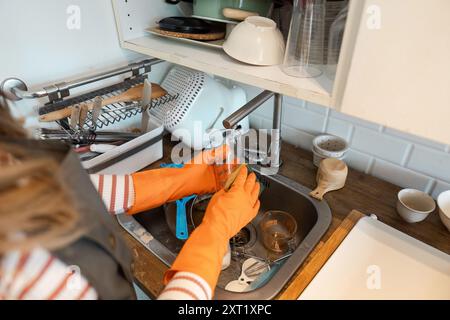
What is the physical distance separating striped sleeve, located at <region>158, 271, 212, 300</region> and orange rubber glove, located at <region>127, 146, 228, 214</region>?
0.86 feet

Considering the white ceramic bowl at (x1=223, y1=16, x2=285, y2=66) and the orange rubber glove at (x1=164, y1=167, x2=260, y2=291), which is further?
the white ceramic bowl at (x1=223, y1=16, x2=285, y2=66)

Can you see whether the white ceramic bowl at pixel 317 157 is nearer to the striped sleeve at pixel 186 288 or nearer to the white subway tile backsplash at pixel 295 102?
the white subway tile backsplash at pixel 295 102

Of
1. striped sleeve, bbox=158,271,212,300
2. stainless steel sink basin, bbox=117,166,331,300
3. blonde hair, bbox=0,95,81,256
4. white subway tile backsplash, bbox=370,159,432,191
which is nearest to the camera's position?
blonde hair, bbox=0,95,81,256

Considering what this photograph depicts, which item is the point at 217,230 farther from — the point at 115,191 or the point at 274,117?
the point at 274,117

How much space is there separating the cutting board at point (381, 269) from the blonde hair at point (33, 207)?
1.44 ft

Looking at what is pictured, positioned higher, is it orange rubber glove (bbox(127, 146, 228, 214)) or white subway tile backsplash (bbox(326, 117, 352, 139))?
white subway tile backsplash (bbox(326, 117, 352, 139))

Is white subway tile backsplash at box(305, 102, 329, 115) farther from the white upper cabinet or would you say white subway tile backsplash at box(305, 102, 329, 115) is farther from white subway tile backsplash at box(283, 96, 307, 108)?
the white upper cabinet

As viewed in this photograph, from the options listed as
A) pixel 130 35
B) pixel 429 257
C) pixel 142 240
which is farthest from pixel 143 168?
pixel 429 257

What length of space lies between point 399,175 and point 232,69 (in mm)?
541

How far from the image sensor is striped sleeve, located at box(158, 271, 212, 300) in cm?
51

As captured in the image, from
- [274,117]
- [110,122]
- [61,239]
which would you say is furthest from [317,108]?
[61,239]

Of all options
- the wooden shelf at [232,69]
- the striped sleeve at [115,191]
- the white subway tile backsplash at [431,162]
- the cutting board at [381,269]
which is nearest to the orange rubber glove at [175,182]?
the striped sleeve at [115,191]

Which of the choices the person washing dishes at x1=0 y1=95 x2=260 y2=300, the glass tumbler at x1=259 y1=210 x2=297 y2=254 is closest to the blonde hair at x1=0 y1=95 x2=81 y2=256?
the person washing dishes at x1=0 y1=95 x2=260 y2=300

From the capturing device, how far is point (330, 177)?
0.82 m
